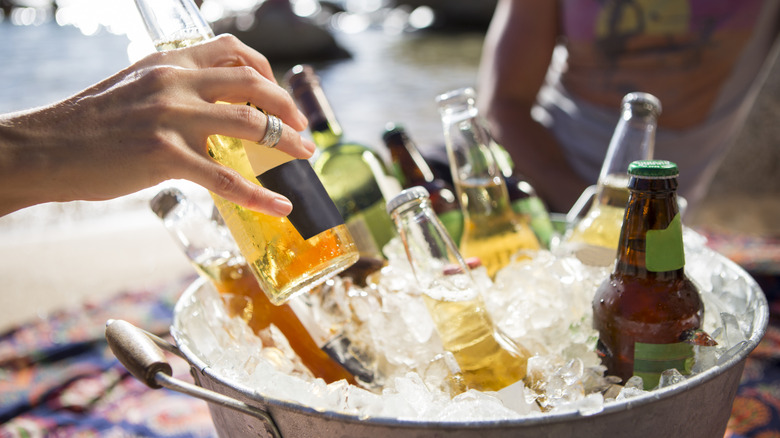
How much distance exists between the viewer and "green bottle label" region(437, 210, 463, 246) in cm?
120

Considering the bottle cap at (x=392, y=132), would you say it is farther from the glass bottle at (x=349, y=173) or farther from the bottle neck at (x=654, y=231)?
the bottle neck at (x=654, y=231)

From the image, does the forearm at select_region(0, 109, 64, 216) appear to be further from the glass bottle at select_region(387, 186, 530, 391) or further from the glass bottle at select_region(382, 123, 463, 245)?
the glass bottle at select_region(382, 123, 463, 245)

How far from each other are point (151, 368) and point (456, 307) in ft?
1.36

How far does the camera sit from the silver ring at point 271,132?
2.42 feet

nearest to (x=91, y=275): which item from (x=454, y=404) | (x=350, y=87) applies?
(x=454, y=404)

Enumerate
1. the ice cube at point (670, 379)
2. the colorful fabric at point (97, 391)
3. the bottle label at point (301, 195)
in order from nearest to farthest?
1. the ice cube at point (670, 379)
2. the bottle label at point (301, 195)
3. the colorful fabric at point (97, 391)

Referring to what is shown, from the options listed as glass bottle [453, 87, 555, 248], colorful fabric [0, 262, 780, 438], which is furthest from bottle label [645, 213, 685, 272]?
colorful fabric [0, 262, 780, 438]

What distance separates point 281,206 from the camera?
0.71 m

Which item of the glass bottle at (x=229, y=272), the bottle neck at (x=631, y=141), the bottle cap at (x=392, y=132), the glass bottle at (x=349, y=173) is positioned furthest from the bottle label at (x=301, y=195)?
the bottle neck at (x=631, y=141)

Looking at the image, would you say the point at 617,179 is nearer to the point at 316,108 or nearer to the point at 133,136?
the point at 316,108

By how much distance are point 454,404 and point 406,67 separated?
953cm

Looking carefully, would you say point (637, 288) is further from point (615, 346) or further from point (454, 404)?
point (454, 404)

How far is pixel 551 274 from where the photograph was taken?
0.92 meters

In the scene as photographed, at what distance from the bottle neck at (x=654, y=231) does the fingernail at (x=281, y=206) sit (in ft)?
1.46
